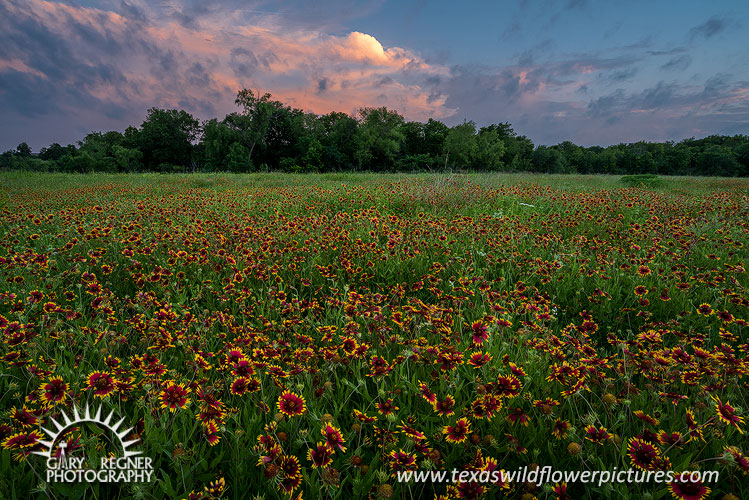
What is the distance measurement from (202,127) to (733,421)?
77.2 m

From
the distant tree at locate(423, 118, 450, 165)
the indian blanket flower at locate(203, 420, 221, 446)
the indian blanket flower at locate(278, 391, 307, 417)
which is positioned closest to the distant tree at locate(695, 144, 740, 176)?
the distant tree at locate(423, 118, 450, 165)

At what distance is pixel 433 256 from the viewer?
163 inches

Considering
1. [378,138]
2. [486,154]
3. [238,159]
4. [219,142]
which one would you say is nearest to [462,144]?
[486,154]

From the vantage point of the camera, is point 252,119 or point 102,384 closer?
point 102,384

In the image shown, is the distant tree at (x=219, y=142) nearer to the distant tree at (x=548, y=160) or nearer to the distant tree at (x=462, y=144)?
Answer: the distant tree at (x=462, y=144)

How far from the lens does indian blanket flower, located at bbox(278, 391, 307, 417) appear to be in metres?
1.35

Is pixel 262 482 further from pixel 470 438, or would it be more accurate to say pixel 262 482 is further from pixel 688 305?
pixel 688 305

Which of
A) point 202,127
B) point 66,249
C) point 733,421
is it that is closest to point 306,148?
point 202,127

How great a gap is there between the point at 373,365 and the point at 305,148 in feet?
188

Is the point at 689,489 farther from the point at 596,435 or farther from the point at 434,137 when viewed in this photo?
the point at 434,137

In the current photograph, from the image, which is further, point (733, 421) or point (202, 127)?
point (202, 127)

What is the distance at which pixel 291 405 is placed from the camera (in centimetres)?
139

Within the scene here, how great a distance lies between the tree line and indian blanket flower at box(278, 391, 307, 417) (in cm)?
4336

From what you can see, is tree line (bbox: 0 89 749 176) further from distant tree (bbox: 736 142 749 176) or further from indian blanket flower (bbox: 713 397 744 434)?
indian blanket flower (bbox: 713 397 744 434)
